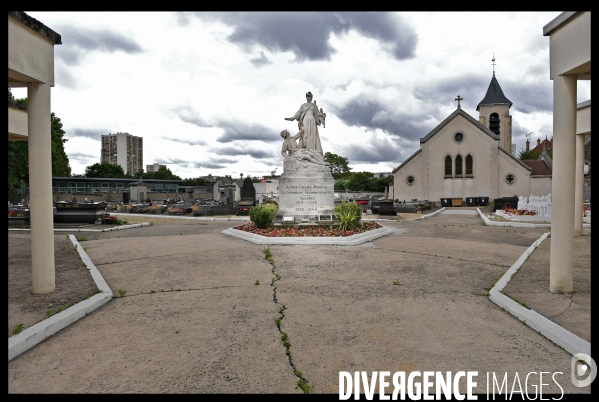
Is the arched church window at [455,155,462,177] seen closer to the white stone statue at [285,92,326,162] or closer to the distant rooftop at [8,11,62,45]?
the white stone statue at [285,92,326,162]

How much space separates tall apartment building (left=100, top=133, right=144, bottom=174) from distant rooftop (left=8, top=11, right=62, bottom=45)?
324 ft

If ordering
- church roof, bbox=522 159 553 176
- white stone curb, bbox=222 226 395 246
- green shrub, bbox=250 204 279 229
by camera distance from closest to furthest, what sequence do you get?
white stone curb, bbox=222 226 395 246 → green shrub, bbox=250 204 279 229 → church roof, bbox=522 159 553 176

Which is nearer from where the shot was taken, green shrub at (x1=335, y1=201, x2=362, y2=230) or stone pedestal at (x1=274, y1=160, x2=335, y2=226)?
green shrub at (x1=335, y1=201, x2=362, y2=230)

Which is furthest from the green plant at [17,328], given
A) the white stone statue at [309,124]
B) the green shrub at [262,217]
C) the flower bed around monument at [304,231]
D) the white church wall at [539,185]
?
the white church wall at [539,185]

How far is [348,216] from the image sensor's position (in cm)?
1272

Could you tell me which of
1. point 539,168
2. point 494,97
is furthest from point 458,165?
point 494,97

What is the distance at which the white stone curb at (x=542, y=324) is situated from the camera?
3.66m

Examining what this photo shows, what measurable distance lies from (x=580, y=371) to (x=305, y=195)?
38.3ft

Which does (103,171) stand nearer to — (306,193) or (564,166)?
(306,193)

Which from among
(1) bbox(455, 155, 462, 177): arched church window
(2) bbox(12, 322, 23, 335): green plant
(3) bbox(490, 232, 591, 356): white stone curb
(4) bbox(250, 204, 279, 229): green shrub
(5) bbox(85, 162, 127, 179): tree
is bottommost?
(3) bbox(490, 232, 591, 356): white stone curb

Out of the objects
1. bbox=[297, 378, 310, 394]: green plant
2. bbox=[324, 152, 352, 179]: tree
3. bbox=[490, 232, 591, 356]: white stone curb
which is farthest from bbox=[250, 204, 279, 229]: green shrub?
bbox=[324, 152, 352, 179]: tree

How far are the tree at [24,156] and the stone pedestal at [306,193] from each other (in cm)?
1743

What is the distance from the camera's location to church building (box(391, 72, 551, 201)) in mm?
37688

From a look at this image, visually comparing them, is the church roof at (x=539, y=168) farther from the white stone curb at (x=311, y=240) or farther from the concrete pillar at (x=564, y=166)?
the concrete pillar at (x=564, y=166)
